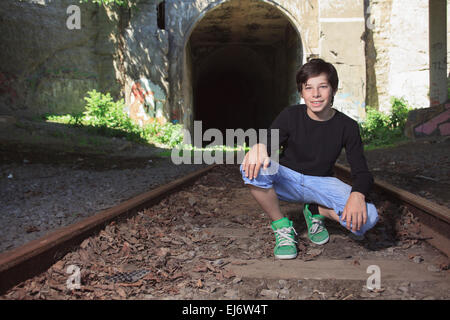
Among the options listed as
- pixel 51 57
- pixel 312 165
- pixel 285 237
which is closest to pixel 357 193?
pixel 312 165

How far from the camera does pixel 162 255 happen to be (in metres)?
Answer: 2.13

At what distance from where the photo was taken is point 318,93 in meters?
2.25

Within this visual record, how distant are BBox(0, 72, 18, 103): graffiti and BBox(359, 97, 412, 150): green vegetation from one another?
10.2 metres

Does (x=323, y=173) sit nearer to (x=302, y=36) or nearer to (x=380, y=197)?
(x=380, y=197)

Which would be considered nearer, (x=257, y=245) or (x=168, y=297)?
(x=168, y=297)

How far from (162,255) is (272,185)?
2.82ft

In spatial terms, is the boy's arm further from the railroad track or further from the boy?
the railroad track

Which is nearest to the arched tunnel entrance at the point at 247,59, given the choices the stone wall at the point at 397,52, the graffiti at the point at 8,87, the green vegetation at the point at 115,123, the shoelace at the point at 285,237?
the stone wall at the point at 397,52

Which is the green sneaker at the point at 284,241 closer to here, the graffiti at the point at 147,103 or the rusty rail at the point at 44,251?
the rusty rail at the point at 44,251

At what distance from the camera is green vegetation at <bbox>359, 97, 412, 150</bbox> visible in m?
8.99

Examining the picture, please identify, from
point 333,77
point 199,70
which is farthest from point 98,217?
point 199,70

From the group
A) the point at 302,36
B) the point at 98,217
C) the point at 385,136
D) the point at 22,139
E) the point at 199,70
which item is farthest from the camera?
the point at 199,70

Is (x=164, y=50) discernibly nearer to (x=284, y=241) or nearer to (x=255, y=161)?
(x=255, y=161)
